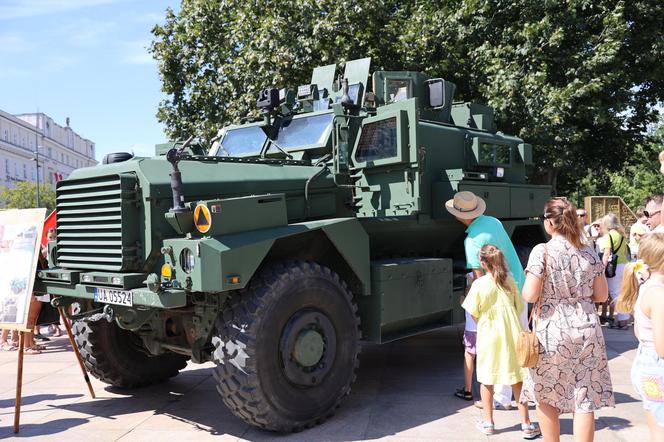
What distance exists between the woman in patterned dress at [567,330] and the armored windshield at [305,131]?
3038 mm

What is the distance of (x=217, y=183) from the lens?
4891 millimetres

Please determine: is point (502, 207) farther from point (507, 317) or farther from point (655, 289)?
point (655, 289)

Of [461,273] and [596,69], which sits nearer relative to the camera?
[461,273]

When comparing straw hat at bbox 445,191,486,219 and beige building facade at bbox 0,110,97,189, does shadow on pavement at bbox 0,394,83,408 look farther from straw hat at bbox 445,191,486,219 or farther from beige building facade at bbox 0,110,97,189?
beige building facade at bbox 0,110,97,189

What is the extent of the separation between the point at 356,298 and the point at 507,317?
4.69 ft

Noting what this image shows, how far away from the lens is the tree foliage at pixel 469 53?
13.1 m

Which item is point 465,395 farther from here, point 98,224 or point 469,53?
point 469,53

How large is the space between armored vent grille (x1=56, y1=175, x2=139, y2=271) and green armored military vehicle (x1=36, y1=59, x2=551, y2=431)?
0.05 feet

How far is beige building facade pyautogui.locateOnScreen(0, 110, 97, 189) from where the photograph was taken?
242 feet

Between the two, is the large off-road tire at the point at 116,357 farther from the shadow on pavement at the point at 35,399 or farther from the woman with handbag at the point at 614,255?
the woman with handbag at the point at 614,255

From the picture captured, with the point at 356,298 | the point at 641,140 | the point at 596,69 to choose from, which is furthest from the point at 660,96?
A: the point at 356,298

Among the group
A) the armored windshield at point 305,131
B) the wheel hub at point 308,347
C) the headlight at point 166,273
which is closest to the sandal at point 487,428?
the wheel hub at point 308,347

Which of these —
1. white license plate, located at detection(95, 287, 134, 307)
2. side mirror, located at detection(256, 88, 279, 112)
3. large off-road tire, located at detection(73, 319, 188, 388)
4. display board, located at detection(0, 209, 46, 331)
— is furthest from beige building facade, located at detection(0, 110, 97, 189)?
white license plate, located at detection(95, 287, 134, 307)

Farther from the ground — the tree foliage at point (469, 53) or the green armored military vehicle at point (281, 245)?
the tree foliage at point (469, 53)
